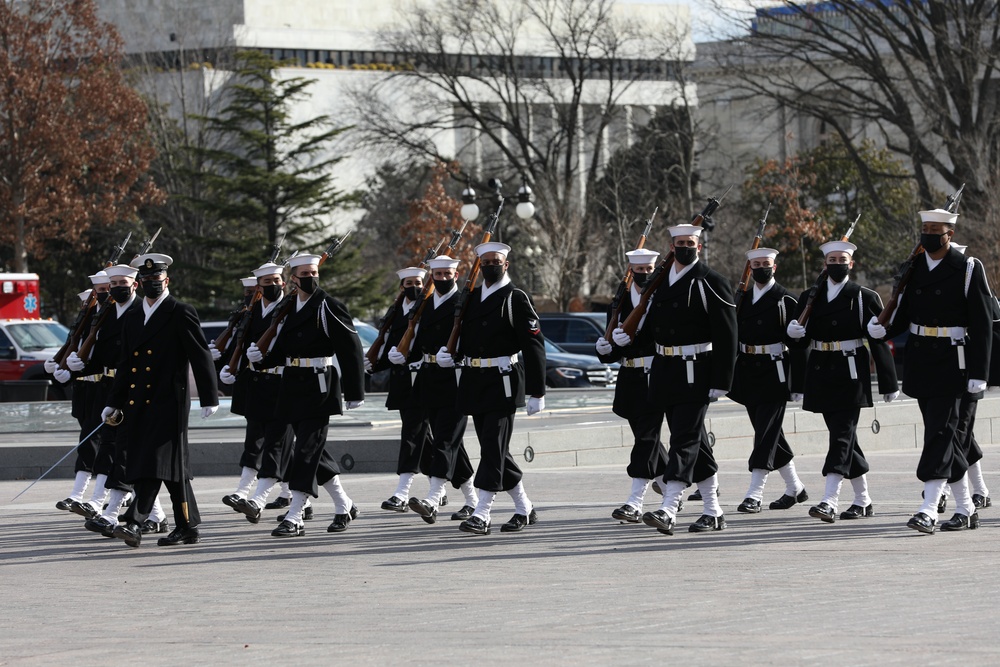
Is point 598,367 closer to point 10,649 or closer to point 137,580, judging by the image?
point 137,580

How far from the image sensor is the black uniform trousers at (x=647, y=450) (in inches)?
483

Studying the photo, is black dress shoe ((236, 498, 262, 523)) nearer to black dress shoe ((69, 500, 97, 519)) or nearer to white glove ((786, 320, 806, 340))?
black dress shoe ((69, 500, 97, 519))

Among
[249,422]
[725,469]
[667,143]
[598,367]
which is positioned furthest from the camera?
[667,143]

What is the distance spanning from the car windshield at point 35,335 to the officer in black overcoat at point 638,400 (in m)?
20.5

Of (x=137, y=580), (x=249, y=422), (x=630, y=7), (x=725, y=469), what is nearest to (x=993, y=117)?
(x=725, y=469)

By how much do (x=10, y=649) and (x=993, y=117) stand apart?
116ft

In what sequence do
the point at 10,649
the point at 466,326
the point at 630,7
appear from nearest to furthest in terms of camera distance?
the point at 10,649, the point at 466,326, the point at 630,7

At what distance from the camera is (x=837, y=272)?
12.9 m

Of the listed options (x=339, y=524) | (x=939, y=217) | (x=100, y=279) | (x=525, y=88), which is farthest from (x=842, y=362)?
(x=525, y=88)

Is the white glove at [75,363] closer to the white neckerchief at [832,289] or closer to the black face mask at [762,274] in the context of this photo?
the black face mask at [762,274]

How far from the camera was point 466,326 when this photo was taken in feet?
41.4

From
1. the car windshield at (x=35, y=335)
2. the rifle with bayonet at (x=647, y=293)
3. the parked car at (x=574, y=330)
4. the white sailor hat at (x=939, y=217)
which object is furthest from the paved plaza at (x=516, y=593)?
the car windshield at (x=35, y=335)

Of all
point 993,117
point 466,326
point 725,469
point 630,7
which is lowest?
point 725,469

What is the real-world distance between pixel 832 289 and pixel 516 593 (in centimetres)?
453
